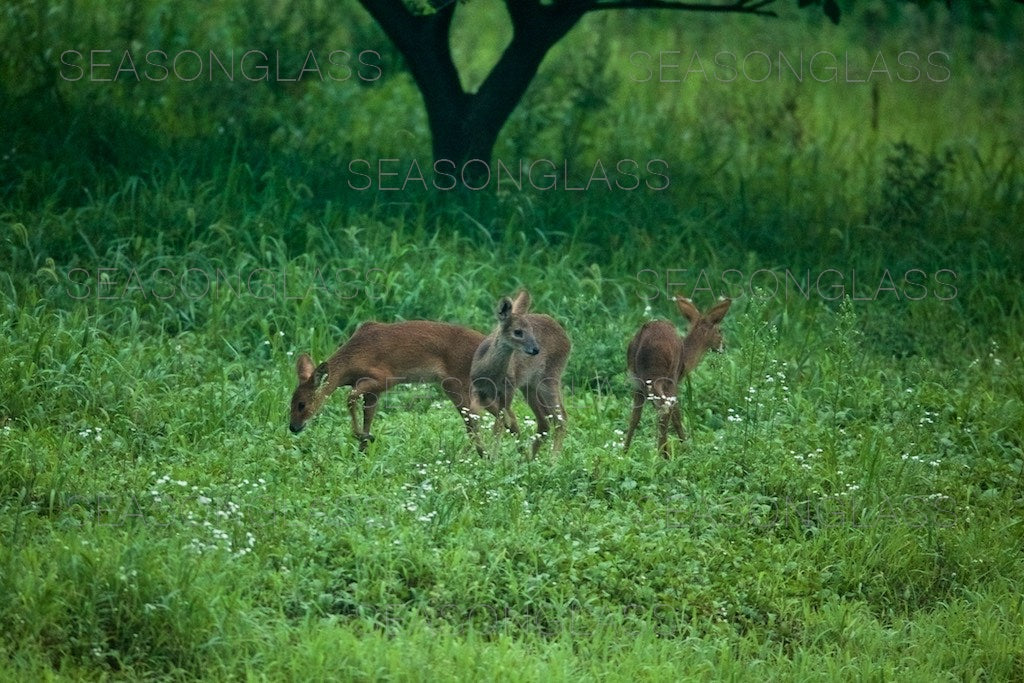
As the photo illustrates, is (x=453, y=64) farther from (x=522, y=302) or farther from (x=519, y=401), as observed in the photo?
(x=522, y=302)

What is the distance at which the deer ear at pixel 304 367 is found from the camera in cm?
846

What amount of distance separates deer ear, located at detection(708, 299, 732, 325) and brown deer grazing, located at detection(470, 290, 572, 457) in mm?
816

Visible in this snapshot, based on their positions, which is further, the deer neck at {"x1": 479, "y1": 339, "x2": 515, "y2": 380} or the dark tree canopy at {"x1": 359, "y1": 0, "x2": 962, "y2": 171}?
the dark tree canopy at {"x1": 359, "y1": 0, "x2": 962, "y2": 171}

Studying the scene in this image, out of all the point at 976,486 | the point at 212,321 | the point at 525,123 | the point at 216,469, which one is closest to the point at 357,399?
the point at 216,469

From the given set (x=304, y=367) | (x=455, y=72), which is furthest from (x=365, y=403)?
(x=455, y=72)

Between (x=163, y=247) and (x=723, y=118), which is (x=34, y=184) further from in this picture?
(x=723, y=118)

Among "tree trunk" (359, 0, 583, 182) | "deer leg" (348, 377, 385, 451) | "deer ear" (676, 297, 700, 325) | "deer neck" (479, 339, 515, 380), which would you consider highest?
"tree trunk" (359, 0, 583, 182)

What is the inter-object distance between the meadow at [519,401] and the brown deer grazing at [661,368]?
19 centimetres

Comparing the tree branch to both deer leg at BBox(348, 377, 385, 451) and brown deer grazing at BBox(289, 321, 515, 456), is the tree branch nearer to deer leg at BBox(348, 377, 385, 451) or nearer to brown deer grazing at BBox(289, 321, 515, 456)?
brown deer grazing at BBox(289, 321, 515, 456)

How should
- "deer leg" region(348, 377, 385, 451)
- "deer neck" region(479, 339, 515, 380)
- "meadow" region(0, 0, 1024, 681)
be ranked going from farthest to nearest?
"deer neck" region(479, 339, 515, 380) → "deer leg" region(348, 377, 385, 451) → "meadow" region(0, 0, 1024, 681)

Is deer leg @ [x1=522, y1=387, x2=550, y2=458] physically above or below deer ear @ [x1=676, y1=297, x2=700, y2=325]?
below

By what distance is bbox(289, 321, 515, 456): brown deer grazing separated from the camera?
27.5ft

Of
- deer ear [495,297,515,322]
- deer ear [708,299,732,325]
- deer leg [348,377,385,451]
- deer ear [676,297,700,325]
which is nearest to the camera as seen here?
deer leg [348,377,385,451]

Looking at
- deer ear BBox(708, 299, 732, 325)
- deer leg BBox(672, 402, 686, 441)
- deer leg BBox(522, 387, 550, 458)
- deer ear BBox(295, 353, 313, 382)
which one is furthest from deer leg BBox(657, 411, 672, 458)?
deer ear BBox(295, 353, 313, 382)
